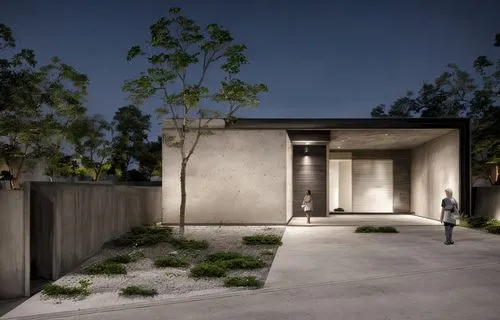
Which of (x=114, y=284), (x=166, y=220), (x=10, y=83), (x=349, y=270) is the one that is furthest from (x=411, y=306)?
(x=10, y=83)

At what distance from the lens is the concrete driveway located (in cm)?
571

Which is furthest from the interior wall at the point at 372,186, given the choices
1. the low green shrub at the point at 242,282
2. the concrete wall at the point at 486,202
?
the low green shrub at the point at 242,282

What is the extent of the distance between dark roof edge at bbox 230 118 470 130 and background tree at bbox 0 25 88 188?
8066 mm

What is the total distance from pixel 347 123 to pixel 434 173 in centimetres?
574

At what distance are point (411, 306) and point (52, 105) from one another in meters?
18.4

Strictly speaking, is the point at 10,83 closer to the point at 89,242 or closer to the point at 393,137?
the point at 89,242

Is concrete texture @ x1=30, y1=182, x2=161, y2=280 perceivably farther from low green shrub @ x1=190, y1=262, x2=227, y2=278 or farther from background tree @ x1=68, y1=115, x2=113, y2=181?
background tree @ x1=68, y1=115, x2=113, y2=181

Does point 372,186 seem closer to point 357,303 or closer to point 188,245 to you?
point 188,245

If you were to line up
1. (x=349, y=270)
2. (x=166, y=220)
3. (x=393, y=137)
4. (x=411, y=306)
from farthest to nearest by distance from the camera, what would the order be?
(x=393, y=137) → (x=166, y=220) → (x=349, y=270) → (x=411, y=306)

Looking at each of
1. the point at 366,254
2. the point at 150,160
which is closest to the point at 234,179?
the point at 366,254

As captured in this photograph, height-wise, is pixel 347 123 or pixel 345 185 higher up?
pixel 347 123

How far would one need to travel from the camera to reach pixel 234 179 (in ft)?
55.6

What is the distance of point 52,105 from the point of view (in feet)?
66.1

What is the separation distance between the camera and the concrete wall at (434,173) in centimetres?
1766
